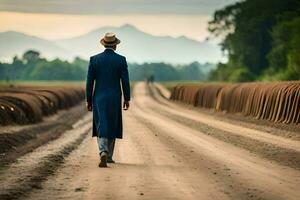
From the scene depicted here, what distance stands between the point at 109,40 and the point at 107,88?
2.72 ft

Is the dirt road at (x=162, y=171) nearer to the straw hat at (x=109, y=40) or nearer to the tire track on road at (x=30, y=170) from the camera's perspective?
the tire track on road at (x=30, y=170)

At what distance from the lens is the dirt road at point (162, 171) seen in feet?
30.5

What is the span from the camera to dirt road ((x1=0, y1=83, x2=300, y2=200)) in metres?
9.29

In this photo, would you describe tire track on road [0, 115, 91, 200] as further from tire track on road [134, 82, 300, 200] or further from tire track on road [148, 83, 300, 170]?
tire track on road [148, 83, 300, 170]

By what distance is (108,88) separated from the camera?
1315 centimetres

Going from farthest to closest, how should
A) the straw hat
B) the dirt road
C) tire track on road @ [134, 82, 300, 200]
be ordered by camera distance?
the straw hat < tire track on road @ [134, 82, 300, 200] < the dirt road

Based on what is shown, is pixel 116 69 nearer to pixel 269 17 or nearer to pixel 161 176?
pixel 161 176

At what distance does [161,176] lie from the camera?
10938mm

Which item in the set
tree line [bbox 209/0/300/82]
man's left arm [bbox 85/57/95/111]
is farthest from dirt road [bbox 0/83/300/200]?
tree line [bbox 209/0/300/82]

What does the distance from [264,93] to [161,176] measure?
75.4 feet

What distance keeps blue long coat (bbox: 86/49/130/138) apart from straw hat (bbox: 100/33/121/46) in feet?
0.46

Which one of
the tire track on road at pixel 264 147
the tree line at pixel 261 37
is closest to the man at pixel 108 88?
the tire track on road at pixel 264 147

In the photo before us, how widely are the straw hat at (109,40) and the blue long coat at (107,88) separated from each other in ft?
0.46

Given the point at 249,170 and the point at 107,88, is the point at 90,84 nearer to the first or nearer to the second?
the point at 107,88
